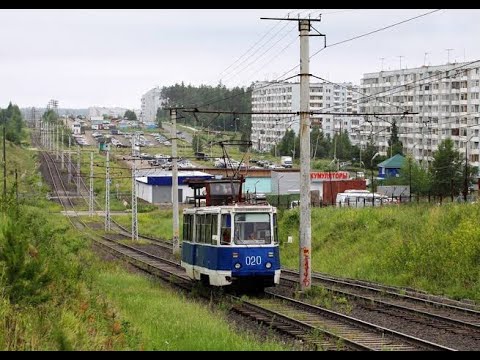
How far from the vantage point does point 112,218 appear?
76625 mm

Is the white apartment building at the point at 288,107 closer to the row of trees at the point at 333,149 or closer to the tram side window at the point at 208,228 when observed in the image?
the row of trees at the point at 333,149

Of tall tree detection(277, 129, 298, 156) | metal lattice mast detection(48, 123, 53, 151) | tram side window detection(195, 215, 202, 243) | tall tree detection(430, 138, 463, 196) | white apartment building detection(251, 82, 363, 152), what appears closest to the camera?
tram side window detection(195, 215, 202, 243)

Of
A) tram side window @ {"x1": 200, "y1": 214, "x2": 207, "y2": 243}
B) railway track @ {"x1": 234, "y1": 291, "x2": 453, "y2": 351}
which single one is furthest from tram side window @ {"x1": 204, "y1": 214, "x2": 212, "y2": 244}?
railway track @ {"x1": 234, "y1": 291, "x2": 453, "y2": 351}

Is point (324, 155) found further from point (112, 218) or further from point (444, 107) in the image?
point (112, 218)

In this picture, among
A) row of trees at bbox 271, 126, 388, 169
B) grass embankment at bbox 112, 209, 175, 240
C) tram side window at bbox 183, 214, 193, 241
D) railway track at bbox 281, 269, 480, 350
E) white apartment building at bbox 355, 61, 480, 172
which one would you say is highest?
white apartment building at bbox 355, 61, 480, 172

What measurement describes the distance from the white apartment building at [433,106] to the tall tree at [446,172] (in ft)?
54.8

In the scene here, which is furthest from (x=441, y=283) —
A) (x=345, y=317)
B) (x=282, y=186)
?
(x=282, y=186)

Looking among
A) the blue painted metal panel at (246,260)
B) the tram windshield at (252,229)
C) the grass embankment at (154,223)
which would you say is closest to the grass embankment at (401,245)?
the blue painted metal panel at (246,260)

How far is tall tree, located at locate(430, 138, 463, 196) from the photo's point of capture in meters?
67.6

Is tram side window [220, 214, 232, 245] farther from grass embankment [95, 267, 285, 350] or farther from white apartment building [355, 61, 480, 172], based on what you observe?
white apartment building [355, 61, 480, 172]

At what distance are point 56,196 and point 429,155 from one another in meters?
45.1

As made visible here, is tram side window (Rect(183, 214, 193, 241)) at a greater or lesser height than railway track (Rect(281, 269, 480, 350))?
greater

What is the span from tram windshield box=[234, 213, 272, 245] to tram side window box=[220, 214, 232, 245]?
0.17m

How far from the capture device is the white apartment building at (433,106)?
9500 cm
